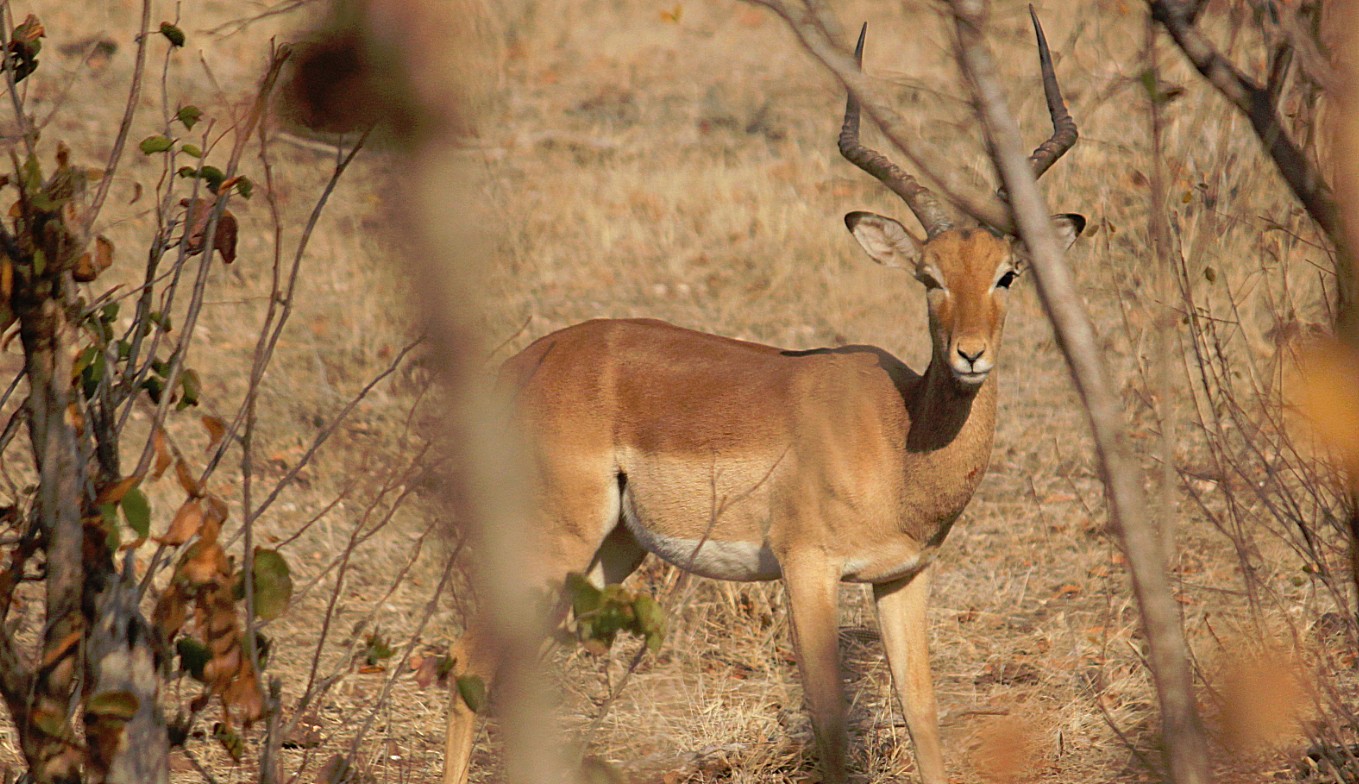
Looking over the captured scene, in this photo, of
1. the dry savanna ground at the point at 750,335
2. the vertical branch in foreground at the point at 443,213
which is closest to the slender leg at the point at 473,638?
the dry savanna ground at the point at 750,335

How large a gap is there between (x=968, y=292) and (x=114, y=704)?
9.34ft

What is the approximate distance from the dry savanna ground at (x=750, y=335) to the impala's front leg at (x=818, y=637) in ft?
1.29

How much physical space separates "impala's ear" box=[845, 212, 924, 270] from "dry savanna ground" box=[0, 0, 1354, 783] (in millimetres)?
625

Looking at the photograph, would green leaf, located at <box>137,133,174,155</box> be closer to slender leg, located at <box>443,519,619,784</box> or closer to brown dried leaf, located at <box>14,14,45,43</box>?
brown dried leaf, located at <box>14,14,45,43</box>

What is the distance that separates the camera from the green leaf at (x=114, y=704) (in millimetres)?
1988

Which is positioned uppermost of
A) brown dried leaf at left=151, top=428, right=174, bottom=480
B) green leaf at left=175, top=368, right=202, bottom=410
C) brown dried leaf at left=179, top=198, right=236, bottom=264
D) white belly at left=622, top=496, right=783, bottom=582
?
white belly at left=622, top=496, right=783, bottom=582

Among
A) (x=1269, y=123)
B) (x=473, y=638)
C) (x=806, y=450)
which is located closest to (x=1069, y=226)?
(x=806, y=450)

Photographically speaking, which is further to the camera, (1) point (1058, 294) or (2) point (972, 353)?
(2) point (972, 353)

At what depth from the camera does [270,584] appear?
2197 millimetres

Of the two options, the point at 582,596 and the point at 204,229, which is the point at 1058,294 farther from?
the point at 204,229

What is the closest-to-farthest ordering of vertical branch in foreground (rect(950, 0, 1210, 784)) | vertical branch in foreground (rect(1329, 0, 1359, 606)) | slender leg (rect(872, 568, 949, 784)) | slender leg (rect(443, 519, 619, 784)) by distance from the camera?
vertical branch in foreground (rect(950, 0, 1210, 784)), vertical branch in foreground (rect(1329, 0, 1359, 606)), slender leg (rect(443, 519, 619, 784)), slender leg (rect(872, 568, 949, 784))

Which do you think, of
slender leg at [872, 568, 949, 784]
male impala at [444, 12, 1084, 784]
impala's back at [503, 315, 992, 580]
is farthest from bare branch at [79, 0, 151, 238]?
slender leg at [872, 568, 949, 784]

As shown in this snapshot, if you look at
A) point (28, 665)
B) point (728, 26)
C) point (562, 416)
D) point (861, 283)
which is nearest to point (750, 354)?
point (562, 416)

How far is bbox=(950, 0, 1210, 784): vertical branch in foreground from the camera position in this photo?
1.71m
